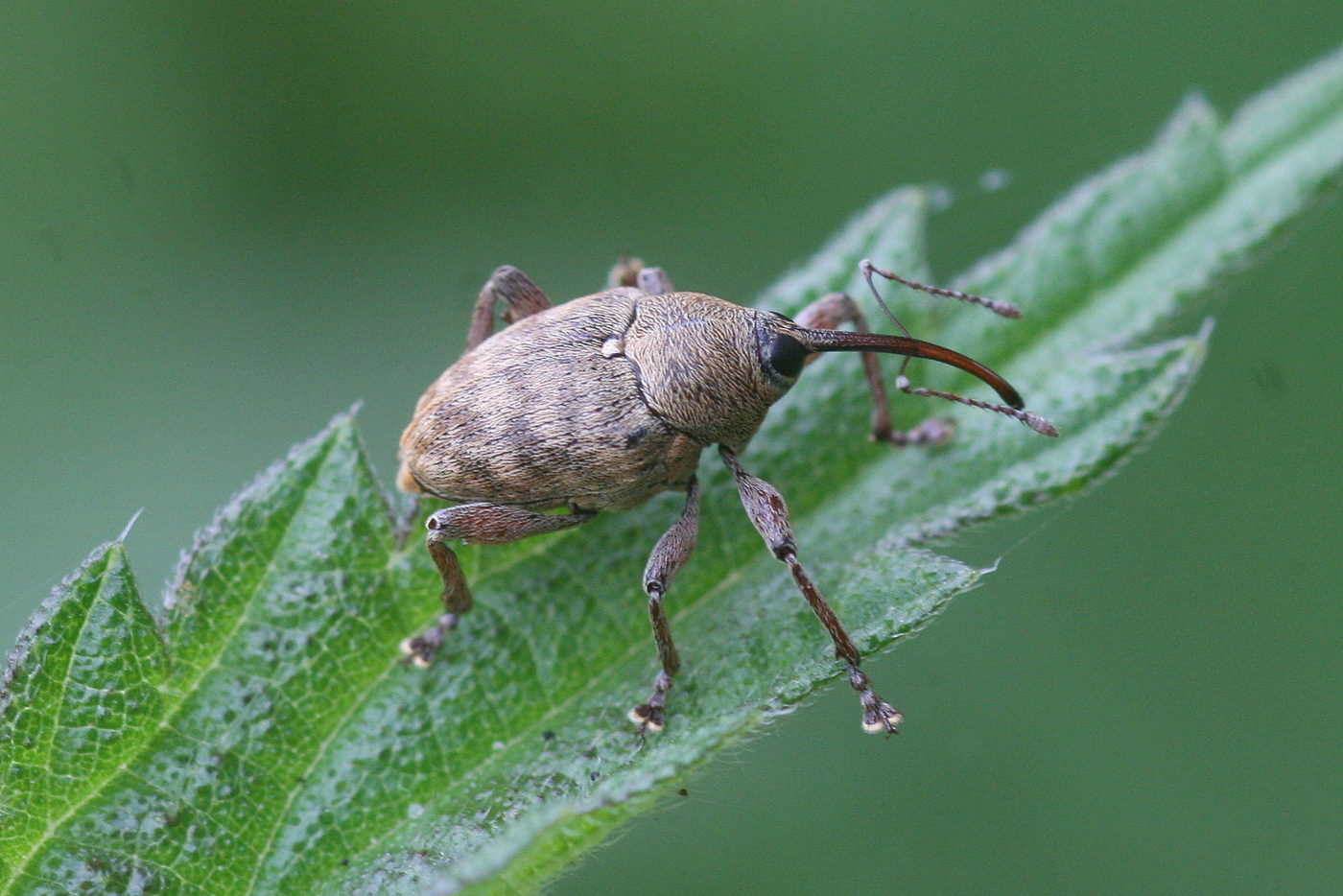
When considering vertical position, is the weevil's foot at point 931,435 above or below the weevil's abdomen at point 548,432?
below

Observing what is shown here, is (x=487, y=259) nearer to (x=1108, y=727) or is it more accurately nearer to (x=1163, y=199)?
(x=1163, y=199)

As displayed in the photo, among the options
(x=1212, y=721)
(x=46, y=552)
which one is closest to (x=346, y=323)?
(x=46, y=552)

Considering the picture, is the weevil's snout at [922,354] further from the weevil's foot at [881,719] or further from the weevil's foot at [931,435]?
the weevil's foot at [881,719]

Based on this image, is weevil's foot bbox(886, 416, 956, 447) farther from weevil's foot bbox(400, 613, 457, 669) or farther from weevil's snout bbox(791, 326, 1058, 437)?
weevil's foot bbox(400, 613, 457, 669)

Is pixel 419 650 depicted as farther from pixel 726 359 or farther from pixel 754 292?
pixel 754 292

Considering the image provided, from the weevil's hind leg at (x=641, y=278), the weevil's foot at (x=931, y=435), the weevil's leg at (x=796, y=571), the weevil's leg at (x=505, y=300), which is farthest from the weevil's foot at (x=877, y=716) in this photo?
the weevil's leg at (x=505, y=300)

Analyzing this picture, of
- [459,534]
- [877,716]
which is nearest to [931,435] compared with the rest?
[877,716]
